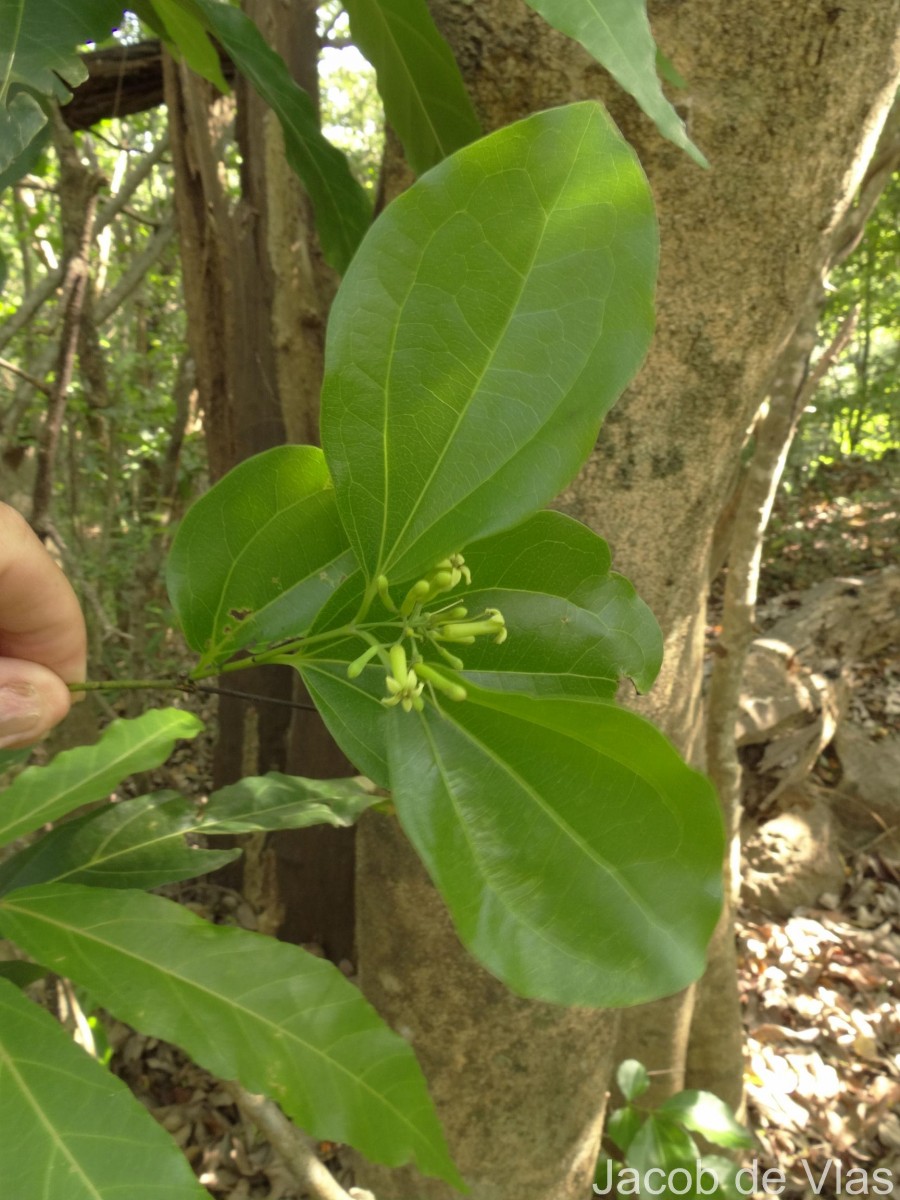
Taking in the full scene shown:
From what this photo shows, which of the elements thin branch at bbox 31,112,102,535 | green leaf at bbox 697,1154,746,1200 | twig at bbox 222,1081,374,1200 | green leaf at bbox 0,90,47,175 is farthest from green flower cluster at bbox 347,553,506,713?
green leaf at bbox 697,1154,746,1200

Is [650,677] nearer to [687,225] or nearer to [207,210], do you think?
[687,225]

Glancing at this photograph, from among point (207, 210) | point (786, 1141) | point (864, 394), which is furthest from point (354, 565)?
point (864, 394)

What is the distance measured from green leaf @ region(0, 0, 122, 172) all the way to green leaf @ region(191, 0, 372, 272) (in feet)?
0.35

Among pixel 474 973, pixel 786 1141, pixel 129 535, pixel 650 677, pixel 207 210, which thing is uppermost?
A: pixel 207 210

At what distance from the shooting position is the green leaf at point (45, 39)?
60 centimetres

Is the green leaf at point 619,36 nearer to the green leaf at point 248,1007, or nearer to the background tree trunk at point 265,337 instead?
the green leaf at point 248,1007

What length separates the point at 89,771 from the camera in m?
0.64

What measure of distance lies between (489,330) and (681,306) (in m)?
0.48

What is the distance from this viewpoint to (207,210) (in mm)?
1612

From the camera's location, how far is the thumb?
1.97 feet

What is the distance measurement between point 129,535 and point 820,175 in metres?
2.46

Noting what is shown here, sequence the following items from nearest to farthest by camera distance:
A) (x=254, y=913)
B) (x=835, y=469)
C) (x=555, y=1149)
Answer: (x=555, y=1149), (x=254, y=913), (x=835, y=469)

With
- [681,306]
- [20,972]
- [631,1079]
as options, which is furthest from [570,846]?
[631,1079]

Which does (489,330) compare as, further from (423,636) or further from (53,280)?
(53,280)
